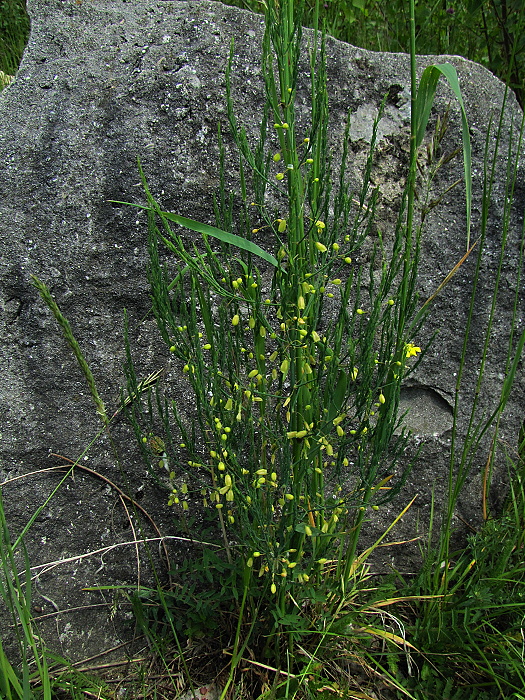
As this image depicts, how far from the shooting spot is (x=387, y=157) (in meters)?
1.94

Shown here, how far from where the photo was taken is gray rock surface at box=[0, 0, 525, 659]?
1792mm

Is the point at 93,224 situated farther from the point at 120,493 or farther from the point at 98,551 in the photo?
the point at 98,551

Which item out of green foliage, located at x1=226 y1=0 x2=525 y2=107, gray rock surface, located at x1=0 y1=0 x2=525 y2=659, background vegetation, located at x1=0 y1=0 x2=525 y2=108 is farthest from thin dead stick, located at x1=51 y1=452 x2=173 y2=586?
green foliage, located at x1=226 y1=0 x2=525 y2=107

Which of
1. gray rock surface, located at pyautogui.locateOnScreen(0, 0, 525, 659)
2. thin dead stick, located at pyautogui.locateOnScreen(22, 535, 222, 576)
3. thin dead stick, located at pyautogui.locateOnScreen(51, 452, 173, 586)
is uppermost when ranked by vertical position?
gray rock surface, located at pyautogui.locateOnScreen(0, 0, 525, 659)

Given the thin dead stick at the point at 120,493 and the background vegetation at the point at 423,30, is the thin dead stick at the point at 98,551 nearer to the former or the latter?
the thin dead stick at the point at 120,493

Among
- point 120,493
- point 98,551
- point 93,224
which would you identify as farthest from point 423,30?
point 98,551

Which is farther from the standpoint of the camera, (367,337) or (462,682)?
(462,682)

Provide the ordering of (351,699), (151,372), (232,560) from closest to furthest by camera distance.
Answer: (351,699) < (232,560) < (151,372)

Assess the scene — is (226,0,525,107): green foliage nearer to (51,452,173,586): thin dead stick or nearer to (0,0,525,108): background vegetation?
(0,0,525,108): background vegetation

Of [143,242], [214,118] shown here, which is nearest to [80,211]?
[143,242]

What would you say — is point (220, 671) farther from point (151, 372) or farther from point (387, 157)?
point (387, 157)

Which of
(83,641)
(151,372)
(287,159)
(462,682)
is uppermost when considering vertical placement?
(287,159)

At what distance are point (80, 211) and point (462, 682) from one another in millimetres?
1770

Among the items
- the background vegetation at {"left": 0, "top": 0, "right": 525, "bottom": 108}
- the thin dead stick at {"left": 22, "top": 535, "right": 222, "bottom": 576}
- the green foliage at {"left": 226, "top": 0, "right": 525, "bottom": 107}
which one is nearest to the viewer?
the thin dead stick at {"left": 22, "top": 535, "right": 222, "bottom": 576}
